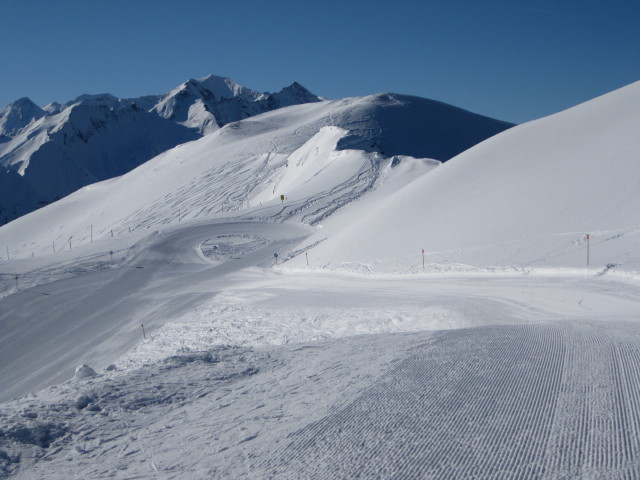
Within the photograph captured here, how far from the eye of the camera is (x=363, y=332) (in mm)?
13109

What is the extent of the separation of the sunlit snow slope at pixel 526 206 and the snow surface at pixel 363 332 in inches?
4.6

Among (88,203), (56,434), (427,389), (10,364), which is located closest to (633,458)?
(427,389)

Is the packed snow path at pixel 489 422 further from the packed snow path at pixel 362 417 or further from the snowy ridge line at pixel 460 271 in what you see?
the snowy ridge line at pixel 460 271

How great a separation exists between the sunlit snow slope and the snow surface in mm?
117

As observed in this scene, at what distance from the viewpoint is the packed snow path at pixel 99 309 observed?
18031mm

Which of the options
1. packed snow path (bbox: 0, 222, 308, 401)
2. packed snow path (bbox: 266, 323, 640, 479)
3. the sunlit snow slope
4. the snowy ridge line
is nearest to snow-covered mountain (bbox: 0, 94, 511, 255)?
packed snow path (bbox: 0, 222, 308, 401)

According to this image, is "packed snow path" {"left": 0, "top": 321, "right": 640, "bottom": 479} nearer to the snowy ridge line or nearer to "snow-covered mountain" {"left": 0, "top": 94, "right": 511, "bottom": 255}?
the snowy ridge line

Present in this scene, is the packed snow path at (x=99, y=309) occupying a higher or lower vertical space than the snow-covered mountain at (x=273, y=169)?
lower

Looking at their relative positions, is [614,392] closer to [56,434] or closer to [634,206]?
[56,434]

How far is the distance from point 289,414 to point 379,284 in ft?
49.9

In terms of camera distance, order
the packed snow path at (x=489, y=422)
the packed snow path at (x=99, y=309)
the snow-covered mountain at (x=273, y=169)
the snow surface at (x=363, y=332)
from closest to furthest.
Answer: the packed snow path at (x=489, y=422) < the snow surface at (x=363, y=332) < the packed snow path at (x=99, y=309) < the snow-covered mountain at (x=273, y=169)

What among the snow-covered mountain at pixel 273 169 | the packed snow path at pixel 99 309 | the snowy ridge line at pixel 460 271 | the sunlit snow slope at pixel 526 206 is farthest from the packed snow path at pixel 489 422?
the snow-covered mountain at pixel 273 169

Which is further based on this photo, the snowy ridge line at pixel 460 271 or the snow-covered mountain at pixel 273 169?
the snow-covered mountain at pixel 273 169

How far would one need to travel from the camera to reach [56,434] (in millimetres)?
6117
